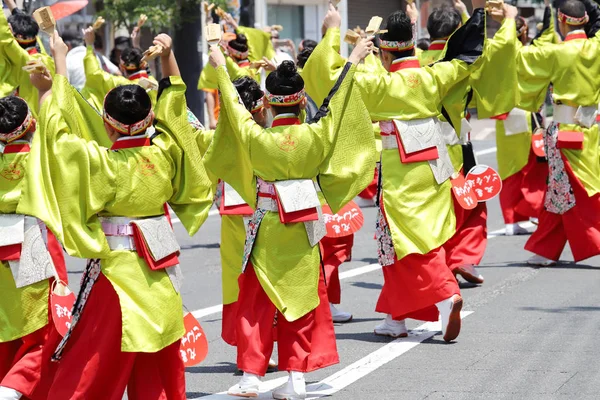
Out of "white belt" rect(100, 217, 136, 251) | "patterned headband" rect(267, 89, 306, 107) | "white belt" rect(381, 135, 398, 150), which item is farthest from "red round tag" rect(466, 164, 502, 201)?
"white belt" rect(100, 217, 136, 251)

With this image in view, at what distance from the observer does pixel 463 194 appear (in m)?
8.53

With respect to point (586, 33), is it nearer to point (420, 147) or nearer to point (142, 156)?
point (420, 147)

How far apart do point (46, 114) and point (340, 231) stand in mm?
3059

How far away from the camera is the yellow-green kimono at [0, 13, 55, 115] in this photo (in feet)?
29.5

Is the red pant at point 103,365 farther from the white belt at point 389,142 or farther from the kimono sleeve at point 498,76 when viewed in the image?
the kimono sleeve at point 498,76

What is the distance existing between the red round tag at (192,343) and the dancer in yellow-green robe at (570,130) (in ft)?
15.4

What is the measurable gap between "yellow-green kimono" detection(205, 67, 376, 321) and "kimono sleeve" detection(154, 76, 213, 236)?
0.41 metres

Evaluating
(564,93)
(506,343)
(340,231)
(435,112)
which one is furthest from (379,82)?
(564,93)

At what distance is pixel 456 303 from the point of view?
23.3 ft

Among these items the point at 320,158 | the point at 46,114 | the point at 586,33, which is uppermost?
the point at 46,114

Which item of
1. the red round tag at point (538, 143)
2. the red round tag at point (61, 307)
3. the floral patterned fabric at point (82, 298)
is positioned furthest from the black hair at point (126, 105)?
the red round tag at point (538, 143)

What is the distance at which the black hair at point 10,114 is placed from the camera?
589 centimetres

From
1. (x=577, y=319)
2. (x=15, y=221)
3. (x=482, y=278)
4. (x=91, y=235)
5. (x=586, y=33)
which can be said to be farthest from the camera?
(x=586, y=33)

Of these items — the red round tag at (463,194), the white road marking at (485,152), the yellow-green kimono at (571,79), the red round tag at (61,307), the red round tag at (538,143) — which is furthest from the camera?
the white road marking at (485,152)
